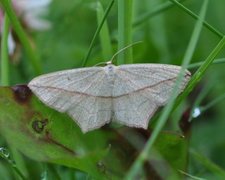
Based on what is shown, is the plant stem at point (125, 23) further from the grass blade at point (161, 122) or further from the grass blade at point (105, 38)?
the grass blade at point (161, 122)

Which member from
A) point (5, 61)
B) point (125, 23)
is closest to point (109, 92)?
point (125, 23)

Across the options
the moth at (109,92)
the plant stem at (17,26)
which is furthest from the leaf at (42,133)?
the plant stem at (17,26)

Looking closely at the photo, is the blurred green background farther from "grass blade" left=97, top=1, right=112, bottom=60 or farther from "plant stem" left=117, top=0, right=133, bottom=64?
"plant stem" left=117, top=0, right=133, bottom=64

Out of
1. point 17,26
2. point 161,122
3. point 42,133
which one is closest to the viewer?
point 161,122

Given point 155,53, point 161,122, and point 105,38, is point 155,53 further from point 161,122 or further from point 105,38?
point 161,122

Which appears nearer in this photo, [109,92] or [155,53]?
[109,92]

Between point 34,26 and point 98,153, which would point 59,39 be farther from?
point 98,153

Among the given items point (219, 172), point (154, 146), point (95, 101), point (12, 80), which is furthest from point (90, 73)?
point (12, 80)

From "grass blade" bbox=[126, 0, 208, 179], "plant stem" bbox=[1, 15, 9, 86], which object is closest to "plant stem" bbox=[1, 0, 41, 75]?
"plant stem" bbox=[1, 15, 9, 86]
